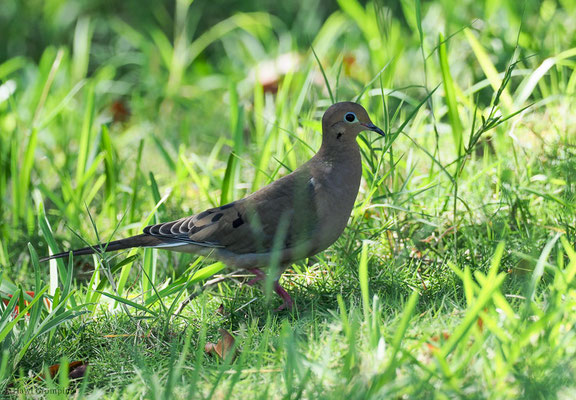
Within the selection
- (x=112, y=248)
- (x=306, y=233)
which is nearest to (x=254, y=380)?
(x=306, y=233)

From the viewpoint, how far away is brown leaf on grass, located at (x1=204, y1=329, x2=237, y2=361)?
2471mm

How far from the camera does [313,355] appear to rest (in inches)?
87.4

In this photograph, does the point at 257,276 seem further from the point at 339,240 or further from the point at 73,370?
the point at 73,370

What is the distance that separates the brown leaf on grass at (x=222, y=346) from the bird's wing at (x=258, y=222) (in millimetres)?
446

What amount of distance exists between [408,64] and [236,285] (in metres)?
2.45

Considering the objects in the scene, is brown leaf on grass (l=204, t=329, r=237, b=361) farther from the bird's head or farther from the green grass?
the bird's head

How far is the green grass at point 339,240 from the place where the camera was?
2068 mm

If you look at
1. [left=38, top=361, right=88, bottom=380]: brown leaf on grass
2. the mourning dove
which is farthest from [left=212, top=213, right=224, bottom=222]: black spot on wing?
[left=38, top=361, right=88, bottom=380]: brown leaf on grass

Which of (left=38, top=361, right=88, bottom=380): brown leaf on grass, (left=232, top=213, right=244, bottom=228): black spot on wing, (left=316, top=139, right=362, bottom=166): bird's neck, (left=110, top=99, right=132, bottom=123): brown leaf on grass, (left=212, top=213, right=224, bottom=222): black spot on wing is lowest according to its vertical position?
(left=38, top=361, right=88, bottom=380): brown leaf on grass

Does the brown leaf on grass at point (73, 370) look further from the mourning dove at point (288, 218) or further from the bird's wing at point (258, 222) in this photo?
the bird's wing at point (258, 222)

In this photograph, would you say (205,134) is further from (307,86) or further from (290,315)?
(290,315)

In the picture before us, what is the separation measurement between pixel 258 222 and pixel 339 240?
1.35 ft

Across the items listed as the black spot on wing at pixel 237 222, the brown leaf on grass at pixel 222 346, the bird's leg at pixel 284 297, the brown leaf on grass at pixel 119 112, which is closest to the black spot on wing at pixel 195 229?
the black spot on wing at pixel 237 222

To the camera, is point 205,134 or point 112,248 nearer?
point 112,248
